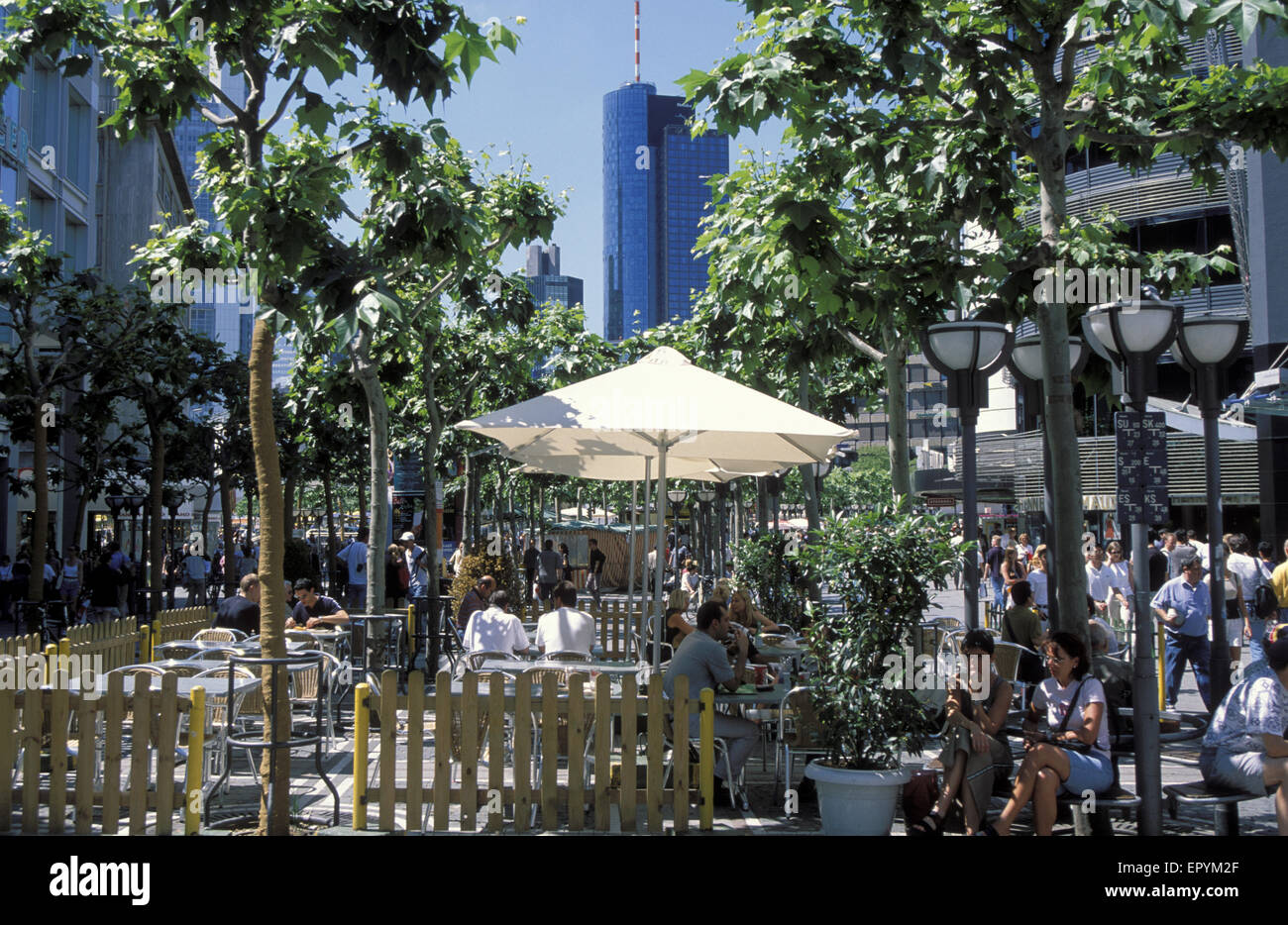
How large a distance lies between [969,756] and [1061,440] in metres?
3.47

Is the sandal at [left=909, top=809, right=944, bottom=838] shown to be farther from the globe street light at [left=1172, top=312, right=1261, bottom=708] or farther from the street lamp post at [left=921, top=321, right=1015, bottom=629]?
the globe street light at [left=1172, top=312, right=1261, bottom=708]

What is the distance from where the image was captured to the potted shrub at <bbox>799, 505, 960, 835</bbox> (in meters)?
6.77

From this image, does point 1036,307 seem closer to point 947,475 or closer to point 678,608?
point 678,608

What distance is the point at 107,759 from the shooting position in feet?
21.2

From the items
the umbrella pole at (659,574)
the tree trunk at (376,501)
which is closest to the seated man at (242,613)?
the tree trunk at (376,501)

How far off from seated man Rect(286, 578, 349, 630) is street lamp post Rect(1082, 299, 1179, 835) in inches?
332

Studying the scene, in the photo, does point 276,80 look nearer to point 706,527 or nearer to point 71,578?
point 71,578

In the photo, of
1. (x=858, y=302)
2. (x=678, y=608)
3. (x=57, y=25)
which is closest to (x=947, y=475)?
(x=678, y=608)

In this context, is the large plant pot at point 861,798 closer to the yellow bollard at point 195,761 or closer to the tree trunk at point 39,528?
the yellow bollard at point 195,761

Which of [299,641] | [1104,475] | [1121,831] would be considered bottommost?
[1121,831]

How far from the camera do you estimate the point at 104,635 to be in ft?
33.1

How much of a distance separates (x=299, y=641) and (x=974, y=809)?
6.81m

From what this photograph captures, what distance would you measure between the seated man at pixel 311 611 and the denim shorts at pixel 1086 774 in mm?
8187

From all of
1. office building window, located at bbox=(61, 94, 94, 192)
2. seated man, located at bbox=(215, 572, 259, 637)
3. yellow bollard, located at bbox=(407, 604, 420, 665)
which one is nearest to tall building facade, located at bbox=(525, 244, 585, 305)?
office building window, located at bbox=(61, 94, 94, 192)
